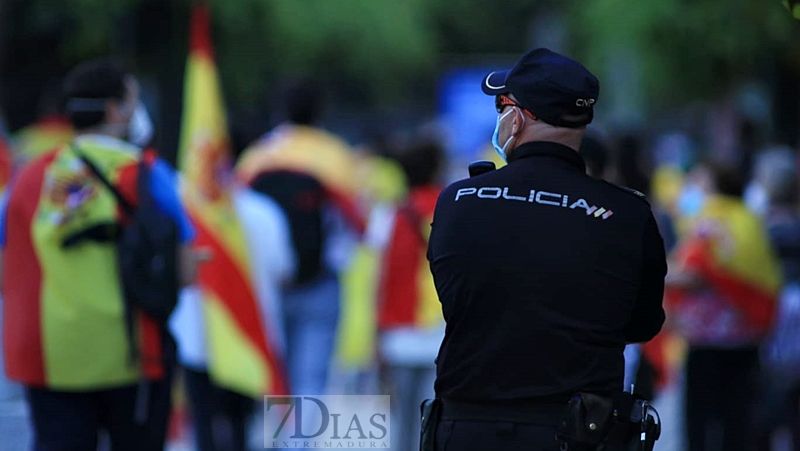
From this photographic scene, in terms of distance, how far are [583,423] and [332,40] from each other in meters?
17.7

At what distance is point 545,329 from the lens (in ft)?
13.2

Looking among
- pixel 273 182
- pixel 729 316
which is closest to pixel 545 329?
pixel 729 316

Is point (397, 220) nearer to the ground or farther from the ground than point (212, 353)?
farther from the ground

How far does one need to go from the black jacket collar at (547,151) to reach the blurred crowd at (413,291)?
10.1 feet

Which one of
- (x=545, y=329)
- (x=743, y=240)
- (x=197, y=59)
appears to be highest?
(x=197, y=59)

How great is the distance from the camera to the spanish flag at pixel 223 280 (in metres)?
8.02

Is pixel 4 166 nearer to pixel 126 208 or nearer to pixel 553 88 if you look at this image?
pixel 126 208

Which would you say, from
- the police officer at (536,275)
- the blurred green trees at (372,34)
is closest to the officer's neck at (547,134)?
the police officer at (536,275)

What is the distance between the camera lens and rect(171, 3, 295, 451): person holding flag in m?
8.03

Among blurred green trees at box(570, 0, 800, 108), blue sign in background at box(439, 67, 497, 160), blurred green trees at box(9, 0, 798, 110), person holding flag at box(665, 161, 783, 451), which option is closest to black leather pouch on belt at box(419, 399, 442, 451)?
person holding flag at box(665, 161, 783, 451)

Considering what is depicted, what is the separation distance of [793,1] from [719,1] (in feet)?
26.8

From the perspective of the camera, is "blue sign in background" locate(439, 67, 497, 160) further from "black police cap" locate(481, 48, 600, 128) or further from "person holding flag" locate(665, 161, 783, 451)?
"black police cap" locate(481, 48, 600, 128)

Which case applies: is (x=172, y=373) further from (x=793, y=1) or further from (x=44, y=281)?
(x=793, y=1)

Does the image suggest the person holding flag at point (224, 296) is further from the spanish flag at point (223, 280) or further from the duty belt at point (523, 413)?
the duty belt at point (523, 413)
